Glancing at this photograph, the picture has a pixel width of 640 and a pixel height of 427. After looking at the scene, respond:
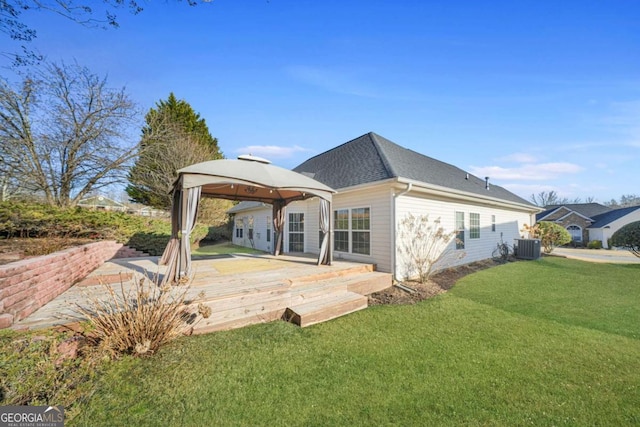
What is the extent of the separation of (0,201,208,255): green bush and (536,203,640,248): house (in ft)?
112

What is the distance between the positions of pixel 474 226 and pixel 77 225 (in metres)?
13.5

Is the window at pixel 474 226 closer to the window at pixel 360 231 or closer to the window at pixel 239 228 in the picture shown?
the window at pixel 360 231

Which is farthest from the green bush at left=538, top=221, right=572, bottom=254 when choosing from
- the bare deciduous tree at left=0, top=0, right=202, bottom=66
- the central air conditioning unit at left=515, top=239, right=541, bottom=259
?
the bare deciduous tree at left=0, top=0, right=202, bottom=66

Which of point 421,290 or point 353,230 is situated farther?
point 353,230

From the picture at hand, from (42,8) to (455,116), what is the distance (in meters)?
11.3

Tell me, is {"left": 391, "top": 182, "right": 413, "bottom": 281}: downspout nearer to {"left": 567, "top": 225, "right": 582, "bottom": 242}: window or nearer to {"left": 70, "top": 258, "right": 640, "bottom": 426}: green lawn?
{"left": 70, "top": 258, "right": 640, "bottom": 426}: green lawn

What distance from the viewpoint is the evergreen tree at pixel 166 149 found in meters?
14.7

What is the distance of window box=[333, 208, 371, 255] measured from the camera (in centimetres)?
745

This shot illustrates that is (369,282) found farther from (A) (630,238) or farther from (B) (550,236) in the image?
(B) (550,236)

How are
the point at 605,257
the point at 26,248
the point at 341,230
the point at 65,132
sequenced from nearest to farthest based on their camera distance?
the point at 26,248, the point at 341,230, the point at 65,132, the point at 605,257

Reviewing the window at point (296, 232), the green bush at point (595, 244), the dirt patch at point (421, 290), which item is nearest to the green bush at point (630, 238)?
the dirt patch at point (421, 290)

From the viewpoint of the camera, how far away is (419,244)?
7.24m

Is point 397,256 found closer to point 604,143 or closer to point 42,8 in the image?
point 42,8

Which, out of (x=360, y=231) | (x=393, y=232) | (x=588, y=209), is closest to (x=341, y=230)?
(x=360, y=231)
